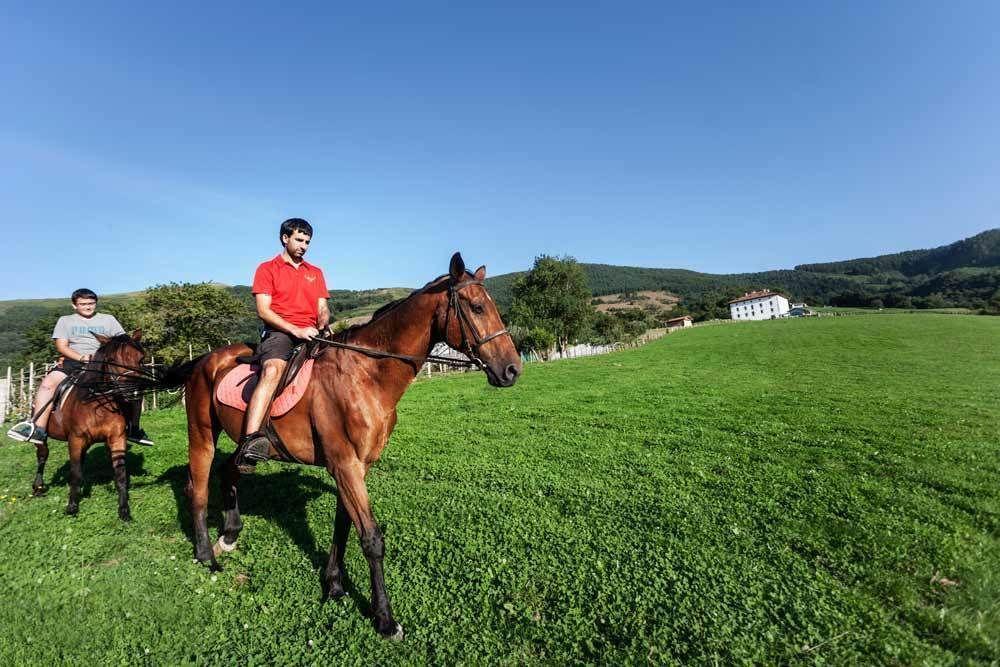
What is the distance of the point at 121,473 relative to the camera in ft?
23.8

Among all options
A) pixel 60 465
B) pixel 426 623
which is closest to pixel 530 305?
pixel 60 465

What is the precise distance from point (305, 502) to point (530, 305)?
201 feet

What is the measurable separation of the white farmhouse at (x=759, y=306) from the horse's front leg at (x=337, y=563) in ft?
592

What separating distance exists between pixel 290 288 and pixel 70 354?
20.0 feet

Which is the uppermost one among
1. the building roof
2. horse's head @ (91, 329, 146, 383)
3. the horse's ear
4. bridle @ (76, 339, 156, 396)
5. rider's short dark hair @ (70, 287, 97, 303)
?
the building roof

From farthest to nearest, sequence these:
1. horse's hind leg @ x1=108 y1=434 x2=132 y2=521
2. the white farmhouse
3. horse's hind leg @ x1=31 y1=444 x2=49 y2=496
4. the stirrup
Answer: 1. the white farmhouse
2. horse's hind leg @ x1=31 y1=444 x2=49 y2=496
3. horse's hind leg @ x1=108 y1=434 x2=132 y2=521
4. the stirrup

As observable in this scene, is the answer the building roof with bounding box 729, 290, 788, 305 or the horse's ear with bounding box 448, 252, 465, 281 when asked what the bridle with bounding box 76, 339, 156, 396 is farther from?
the building roof with bounding box 729, 290, 788, 305

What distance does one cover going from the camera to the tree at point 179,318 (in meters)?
45.5

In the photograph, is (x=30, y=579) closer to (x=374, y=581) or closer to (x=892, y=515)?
(x=374, y=581)

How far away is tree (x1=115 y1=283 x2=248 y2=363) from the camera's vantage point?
45.5 meters

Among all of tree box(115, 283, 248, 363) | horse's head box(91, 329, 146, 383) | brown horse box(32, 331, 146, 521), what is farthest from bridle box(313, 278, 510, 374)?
tree box(115, 283, 248, 363)

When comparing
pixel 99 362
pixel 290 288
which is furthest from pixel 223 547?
pixel 99 362

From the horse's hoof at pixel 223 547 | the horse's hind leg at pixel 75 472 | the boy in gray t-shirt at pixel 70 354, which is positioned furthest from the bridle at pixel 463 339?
the horse's hind leg at pixel 75 472

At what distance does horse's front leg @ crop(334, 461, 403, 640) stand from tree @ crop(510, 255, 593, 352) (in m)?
60.0
